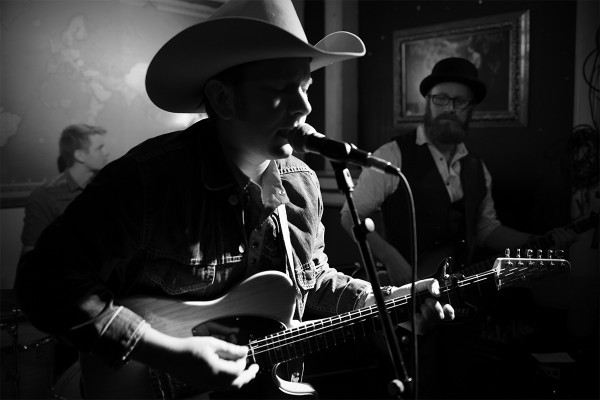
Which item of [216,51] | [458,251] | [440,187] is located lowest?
[458,251]

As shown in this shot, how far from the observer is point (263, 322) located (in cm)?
173

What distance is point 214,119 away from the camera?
1783 mm

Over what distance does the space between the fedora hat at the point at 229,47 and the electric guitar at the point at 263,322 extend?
0.61m

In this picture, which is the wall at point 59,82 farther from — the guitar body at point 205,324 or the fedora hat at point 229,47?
the guitar body at point 205,324

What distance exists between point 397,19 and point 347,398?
3.03 metres

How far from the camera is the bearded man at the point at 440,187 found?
371 centimetres

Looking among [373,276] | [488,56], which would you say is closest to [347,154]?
[373,276]

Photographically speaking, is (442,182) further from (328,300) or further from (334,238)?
(328,300)

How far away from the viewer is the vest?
12.1ft

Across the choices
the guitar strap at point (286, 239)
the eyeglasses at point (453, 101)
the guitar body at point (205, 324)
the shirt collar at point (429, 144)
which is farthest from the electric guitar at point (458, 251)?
the guitar body at point (205, 324)

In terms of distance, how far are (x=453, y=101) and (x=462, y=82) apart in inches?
5.4

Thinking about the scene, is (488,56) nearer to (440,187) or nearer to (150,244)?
(440,187)

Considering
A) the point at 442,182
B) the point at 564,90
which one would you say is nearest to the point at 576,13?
the point at 564,90

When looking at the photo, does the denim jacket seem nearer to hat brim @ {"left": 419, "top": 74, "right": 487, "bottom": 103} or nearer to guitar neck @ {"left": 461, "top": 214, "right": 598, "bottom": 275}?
guitar neck @ {"left": 461, "top": 214, "right": 598, "bottom": 275}
